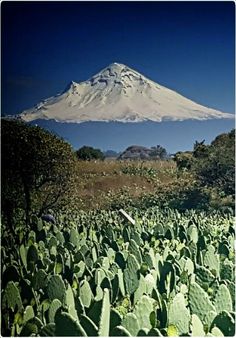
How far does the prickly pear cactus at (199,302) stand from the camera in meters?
1.28

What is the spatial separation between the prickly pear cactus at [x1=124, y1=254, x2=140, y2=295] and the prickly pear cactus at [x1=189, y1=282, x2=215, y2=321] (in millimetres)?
178

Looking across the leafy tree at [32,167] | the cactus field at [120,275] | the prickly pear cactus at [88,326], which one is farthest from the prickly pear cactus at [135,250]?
the prickly pear cactus at [88,326]

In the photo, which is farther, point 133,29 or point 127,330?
point 133,29

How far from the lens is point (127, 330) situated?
123 cm

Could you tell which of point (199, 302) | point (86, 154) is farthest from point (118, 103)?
point (199, 302)

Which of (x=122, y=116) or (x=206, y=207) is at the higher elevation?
(x=122, y=116)

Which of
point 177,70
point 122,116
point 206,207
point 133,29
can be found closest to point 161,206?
point 206,207

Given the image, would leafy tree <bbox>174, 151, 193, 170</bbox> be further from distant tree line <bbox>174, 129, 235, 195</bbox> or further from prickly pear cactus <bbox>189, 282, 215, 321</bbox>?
prickly pear cactus <bbox>189, 282, 215, 321</bbox>

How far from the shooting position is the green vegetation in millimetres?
1433

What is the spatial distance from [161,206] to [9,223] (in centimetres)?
43

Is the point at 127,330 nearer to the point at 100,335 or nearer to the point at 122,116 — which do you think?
the point at 100,335

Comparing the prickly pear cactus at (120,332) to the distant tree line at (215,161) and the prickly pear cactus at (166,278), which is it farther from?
the distant tree line at (215,161)

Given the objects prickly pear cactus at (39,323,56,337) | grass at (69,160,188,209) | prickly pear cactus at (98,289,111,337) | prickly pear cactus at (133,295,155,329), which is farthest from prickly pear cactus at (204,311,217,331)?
grass at (69,160,188,209)

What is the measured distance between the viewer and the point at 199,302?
129 cm
